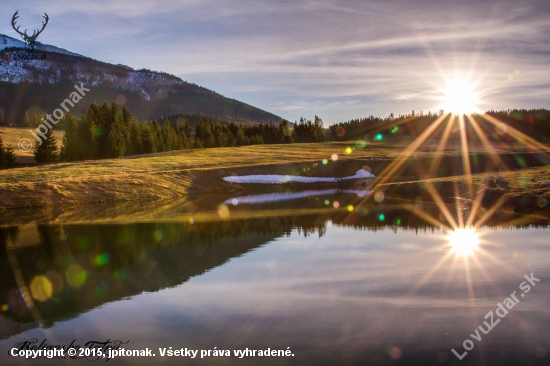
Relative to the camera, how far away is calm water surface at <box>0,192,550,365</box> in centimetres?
1142

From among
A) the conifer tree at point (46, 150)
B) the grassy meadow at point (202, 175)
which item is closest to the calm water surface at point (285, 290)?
the grassy meadow at point (202, 175)

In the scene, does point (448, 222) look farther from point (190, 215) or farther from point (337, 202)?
point (190, 215)

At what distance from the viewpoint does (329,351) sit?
36.1 ft

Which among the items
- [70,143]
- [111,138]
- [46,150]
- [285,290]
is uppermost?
[111,138]

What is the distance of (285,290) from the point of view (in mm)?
15977

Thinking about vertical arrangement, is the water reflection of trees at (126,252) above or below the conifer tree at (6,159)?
below

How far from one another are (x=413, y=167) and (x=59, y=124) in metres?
164

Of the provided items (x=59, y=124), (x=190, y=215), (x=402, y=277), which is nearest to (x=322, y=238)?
(x=402, y=277)

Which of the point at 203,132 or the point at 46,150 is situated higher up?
the point at 203,132

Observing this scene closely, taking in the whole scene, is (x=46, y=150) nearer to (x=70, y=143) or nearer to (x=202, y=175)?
(x=70, y=143)

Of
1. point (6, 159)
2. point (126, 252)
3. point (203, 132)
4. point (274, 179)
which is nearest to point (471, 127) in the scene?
point (203, 132)

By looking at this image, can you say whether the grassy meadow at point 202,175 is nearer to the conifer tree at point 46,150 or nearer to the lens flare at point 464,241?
the conifer tree at point 46,150

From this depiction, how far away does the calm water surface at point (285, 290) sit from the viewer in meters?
11.4

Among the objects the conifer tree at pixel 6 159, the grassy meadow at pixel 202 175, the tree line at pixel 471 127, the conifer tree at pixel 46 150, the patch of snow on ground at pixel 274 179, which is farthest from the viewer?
the tree line at pixel 471 127
